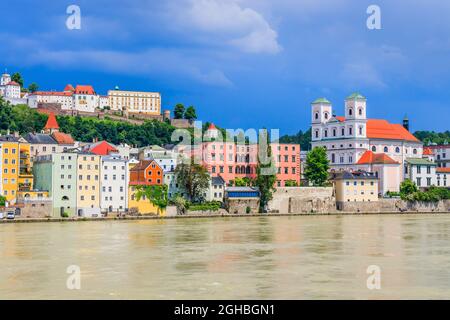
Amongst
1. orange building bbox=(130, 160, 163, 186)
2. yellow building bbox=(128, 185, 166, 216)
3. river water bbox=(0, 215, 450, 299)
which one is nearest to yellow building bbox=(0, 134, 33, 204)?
yellow building bbox=(128, 185, 166, 216)

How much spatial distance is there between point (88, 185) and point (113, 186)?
236 cm

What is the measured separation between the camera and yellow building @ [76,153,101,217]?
6369 centimetres

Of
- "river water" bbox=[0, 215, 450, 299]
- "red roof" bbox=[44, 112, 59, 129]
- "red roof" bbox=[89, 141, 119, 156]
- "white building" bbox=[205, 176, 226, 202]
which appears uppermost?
"red roof" bbox=[44, 112, 59, 129]

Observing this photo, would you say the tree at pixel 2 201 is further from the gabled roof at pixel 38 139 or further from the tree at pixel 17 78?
the tree at pixel 17 78

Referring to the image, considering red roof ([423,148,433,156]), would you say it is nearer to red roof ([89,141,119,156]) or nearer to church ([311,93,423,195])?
church ([311,93,423,195])

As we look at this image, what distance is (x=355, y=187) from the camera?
7675 cm

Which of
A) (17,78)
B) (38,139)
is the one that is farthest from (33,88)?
(38,139)

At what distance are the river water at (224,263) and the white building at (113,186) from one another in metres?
18.5

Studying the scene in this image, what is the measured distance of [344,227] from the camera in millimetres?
51188

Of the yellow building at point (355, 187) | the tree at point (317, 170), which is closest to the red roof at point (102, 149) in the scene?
the tree at point (317, 170)

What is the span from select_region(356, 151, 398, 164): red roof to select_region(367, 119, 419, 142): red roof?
548 cm

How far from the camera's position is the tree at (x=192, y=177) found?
66875 millimetres

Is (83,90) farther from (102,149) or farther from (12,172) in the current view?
(12,172)
